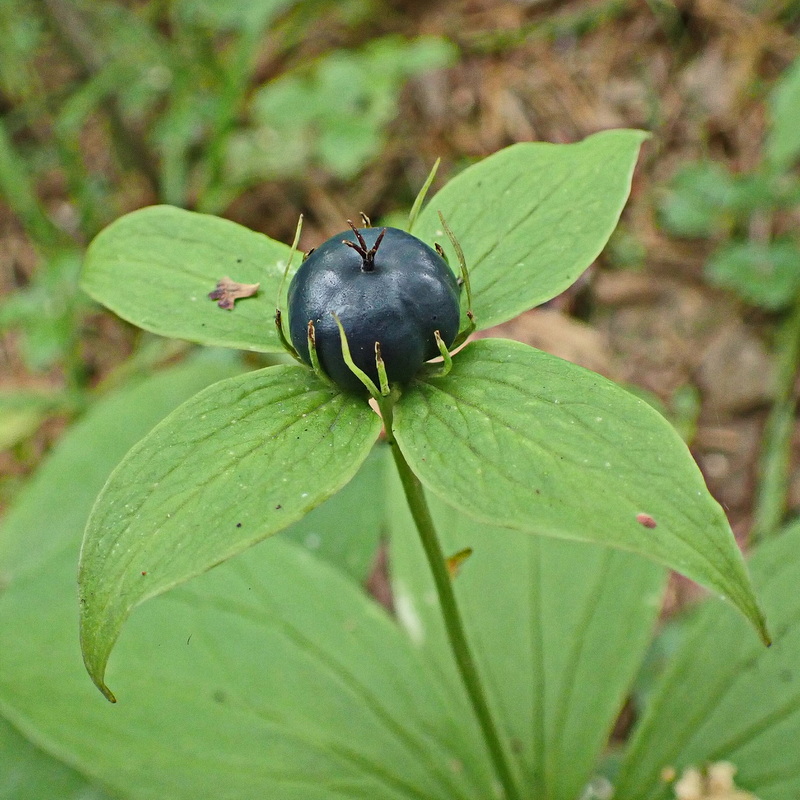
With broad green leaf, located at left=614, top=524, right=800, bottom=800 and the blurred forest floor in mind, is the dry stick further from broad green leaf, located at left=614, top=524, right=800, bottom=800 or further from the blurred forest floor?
broad green leaf, located at left=614, top=524, right=800, bottom=800

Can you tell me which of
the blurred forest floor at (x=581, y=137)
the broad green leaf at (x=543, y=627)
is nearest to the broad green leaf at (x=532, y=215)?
the broad green leaf at (x=543, y=627)

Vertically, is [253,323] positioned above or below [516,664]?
above

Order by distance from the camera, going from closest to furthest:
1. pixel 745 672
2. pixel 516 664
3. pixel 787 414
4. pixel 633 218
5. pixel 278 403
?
1. pixel 278 403
2. pixel 745 672
3. pixel 516 664
4. pixel 787 414
5. pixel 633 218

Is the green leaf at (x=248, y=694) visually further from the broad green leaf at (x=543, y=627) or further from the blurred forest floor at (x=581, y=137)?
the blurred forest floor at (x=581, y=137)

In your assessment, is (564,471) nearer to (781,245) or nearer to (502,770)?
(502,770)

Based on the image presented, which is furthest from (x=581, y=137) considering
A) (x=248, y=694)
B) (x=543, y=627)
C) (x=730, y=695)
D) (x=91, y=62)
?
(x=248, y=694)

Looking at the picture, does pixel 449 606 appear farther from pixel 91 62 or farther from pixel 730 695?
pixel 91 62

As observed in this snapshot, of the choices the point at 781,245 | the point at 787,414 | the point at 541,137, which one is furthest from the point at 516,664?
the point at 541,137
